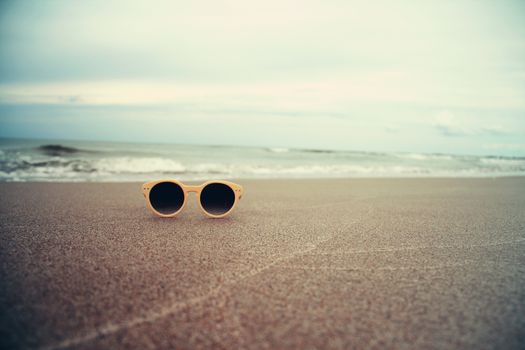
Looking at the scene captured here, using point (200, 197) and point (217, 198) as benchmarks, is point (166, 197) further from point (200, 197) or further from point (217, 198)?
point (217, 198)

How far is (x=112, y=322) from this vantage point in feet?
→ 3.71

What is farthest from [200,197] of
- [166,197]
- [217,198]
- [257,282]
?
[257,282]

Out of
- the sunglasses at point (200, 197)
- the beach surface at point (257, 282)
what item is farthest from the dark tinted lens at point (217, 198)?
the beach surface at point (257, 282)

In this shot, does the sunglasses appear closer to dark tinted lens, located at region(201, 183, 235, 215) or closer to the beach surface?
dark tinted lens, located at region(201, 183, 235, 215)

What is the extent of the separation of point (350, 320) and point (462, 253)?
1202 mm

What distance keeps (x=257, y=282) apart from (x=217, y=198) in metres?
1.44

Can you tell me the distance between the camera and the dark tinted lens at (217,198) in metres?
2.83

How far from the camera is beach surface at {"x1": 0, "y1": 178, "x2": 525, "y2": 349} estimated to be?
1093mm

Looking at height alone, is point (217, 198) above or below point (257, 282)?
above

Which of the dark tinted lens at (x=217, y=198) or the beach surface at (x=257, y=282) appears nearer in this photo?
the beach surface at (x=257, y=282)

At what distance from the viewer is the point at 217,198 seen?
113 inches

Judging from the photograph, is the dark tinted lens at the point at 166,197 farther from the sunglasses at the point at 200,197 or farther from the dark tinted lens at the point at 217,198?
the dark tinted lens at the point at 217,198

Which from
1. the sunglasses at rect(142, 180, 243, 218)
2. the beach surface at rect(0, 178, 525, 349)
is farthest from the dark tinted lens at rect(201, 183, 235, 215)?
the beach surface at rect(0, 178, 525, 349)

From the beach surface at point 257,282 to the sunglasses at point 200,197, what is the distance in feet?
0.37
